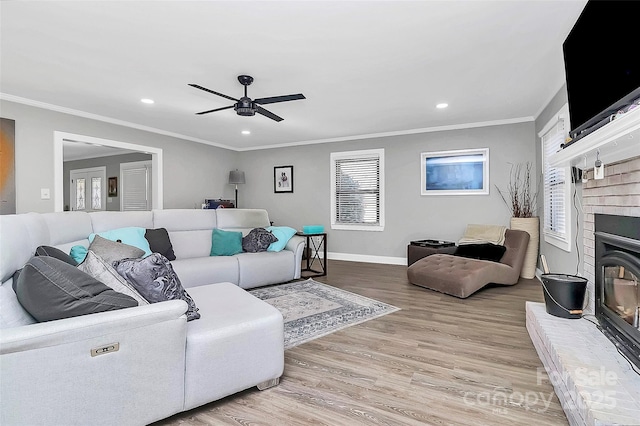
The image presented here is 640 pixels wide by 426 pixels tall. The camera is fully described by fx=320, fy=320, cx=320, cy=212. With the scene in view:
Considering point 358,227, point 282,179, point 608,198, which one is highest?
point 282,179

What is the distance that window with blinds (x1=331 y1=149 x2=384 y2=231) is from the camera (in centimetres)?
602

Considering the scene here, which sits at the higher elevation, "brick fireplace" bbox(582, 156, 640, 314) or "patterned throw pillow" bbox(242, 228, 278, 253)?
"brick fireplace" bbox(582, 156, 640, 314)

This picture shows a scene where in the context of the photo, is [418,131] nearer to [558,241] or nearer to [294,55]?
[558,241]

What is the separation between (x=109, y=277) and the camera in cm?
169

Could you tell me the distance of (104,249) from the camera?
283 centimetres

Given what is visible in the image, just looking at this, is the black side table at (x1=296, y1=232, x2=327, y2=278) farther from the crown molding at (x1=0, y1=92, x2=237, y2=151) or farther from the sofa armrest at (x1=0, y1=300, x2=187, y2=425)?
the sofa armrest at (x1=0, y1=300, x2=187, y2=425)

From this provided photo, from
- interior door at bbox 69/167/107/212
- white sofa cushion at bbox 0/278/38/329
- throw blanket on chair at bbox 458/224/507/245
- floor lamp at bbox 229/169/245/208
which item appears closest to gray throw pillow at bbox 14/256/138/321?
white sofa cushion at bbox 0/278/38/329

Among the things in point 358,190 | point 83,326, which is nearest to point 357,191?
point 358,190

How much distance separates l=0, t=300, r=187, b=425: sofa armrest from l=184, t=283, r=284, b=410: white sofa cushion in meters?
0.08

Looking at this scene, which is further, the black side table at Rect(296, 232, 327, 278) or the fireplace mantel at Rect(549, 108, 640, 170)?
the black side table at Rect(296, 232, 327, 278)

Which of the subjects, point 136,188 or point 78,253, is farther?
point 136,188

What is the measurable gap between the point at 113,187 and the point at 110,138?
330 cm

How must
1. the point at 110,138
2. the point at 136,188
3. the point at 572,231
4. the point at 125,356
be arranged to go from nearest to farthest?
the point at 125,356 < the point at 572,231 < the point at 110,138 < the point at 136,188

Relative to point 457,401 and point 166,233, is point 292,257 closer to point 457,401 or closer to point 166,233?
point 166,233
